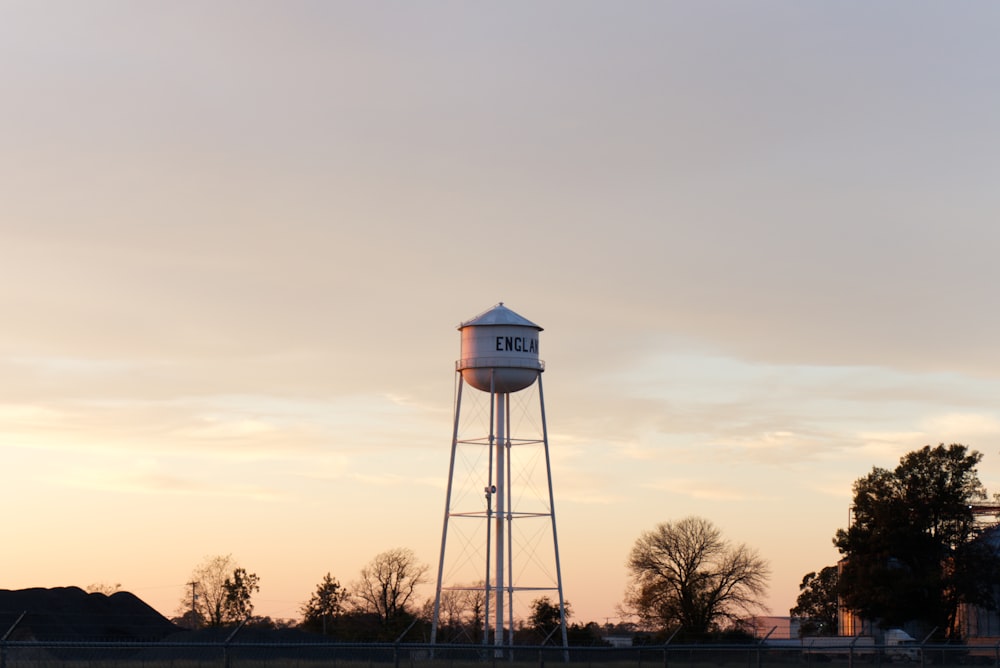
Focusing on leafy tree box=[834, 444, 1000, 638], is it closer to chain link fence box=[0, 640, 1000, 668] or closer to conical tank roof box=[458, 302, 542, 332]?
chain link fence box=[0, 640, 1000, 668]

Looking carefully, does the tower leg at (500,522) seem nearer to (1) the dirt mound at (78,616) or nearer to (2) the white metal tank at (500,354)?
(2) the white metal tank at (500,354)

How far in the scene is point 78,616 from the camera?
63.7 metres

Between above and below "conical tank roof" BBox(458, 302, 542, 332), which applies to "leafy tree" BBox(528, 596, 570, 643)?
below

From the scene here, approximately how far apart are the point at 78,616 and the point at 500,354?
23.0 meters

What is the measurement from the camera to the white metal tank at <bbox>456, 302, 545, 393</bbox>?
2330 inches

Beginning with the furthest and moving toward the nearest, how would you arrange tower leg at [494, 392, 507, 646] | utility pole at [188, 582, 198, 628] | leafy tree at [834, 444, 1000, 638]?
utility pole at [188, 582, 198, 628] < leafy tree at [834, 444, 1000, 638] < tower leg at [494, 392, 507, 646]

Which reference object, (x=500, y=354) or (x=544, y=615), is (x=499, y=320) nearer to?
(x=500, y=354)

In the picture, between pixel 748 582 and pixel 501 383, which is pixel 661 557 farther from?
pixel 501 383

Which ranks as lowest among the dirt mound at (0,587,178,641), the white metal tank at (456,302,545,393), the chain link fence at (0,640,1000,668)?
the chain link fence at (0,640,1000,668)

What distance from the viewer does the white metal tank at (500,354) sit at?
194ft

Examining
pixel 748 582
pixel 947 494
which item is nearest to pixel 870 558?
pixel 947 494

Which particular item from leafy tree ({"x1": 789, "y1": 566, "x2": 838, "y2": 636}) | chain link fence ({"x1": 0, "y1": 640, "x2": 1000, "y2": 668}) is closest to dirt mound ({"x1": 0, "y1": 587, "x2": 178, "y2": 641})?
chain link fence ({"x1": 0, "y1": 640, "x2": 1000, "y2": 668})

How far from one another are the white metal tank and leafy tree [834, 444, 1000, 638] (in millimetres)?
24369

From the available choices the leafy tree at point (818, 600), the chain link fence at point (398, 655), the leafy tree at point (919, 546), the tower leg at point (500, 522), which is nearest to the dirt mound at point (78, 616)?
the chain link fence at point (398, 655)
